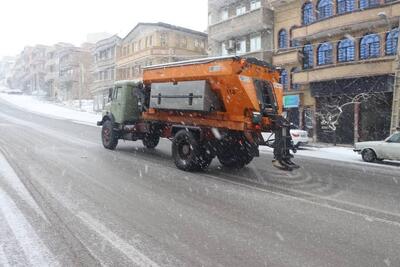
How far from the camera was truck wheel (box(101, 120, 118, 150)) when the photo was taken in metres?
15.3

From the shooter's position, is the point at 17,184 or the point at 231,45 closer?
the point at 17,184

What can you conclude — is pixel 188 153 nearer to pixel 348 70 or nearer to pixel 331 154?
pixel 331 154

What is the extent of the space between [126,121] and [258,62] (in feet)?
19.0

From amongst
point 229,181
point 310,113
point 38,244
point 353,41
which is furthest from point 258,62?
point 310,113

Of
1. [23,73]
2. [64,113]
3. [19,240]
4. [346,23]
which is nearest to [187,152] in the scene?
[19,240]

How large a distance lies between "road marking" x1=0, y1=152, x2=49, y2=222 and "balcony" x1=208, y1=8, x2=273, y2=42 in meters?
22.5

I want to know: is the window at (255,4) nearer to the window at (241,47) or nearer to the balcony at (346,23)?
the window at (241,47)

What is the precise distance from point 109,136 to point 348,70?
48.4ft

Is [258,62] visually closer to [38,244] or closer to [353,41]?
[38,244]

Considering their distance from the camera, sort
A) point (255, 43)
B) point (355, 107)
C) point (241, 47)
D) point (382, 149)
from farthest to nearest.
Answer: point (241, 47) < point (255, 43) < point (355, 107) < point (382, 149)

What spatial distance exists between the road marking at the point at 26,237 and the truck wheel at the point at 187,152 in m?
5.11

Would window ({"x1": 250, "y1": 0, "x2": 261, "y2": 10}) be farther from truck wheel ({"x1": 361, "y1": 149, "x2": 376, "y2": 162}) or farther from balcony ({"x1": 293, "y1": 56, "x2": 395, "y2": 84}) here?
truck wheel ({"x1": 361, "y1": 149, "x2": 376, "y2": 162})

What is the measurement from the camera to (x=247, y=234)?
19.5 ft

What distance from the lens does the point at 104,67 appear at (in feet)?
195
